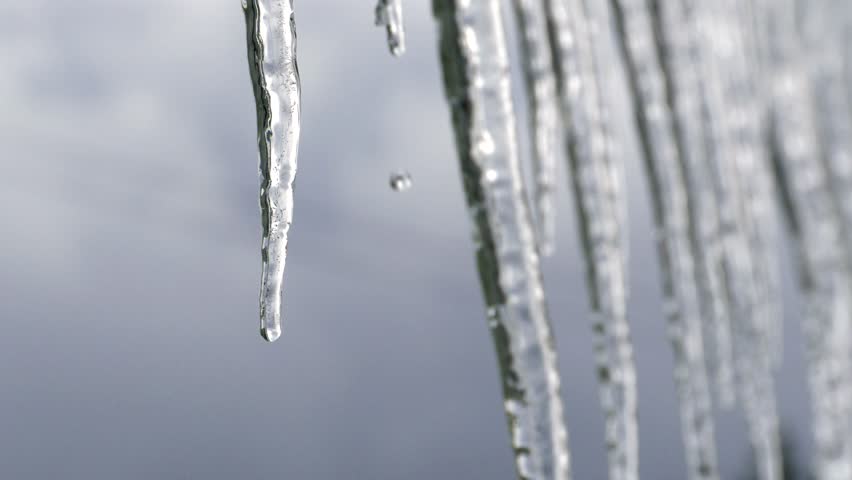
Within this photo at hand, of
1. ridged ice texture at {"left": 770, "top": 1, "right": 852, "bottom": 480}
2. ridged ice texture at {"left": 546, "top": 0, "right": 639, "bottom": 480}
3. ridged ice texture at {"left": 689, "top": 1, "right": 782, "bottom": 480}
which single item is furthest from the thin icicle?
ridged ice texture at {"left": 546, "top": 0, "right": 639, "bottom": 480}

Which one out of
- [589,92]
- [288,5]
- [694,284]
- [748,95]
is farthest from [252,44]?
[748,95]

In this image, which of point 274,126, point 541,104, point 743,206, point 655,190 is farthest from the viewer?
point 743,206

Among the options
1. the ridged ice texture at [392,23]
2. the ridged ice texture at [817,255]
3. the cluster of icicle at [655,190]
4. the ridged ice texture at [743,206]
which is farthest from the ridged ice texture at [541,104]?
the ridged ice texture at [817,255]

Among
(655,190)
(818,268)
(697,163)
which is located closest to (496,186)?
(655,190)

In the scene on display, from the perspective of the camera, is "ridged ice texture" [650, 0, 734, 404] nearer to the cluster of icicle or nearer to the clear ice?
the cluster of icicle

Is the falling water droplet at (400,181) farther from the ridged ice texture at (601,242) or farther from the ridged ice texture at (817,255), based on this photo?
the ridged ice texture at (817,255)

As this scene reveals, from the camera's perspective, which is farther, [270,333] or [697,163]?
[697,163]

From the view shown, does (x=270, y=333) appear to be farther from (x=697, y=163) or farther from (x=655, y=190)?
(x=697, y=163)
